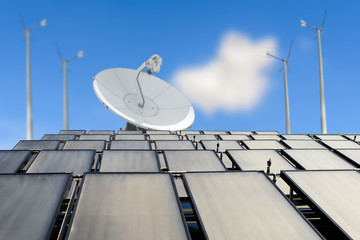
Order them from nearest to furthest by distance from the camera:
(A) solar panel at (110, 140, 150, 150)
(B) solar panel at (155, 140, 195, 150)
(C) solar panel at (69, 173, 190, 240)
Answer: (C) solar panel at (69, 173, 190, 240) < (A) solar panel at (110, 140, 150, 150) < (B) solar panel at (155, 140, 195, 150)

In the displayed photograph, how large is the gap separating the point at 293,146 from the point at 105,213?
8918 mm

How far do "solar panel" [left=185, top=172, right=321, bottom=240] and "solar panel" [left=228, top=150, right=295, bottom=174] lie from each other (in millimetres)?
2078

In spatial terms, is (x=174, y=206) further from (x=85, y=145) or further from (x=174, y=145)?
(x=85, y=145)

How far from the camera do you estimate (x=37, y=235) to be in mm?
2934

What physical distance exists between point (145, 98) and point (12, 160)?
23157 millimetres

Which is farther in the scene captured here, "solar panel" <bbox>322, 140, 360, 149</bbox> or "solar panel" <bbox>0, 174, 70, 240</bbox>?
"solar panel" <bbox>322, 140, 360, 149</bbox>

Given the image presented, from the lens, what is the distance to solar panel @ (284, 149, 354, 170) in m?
6.87

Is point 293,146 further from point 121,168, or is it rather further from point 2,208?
point 2,208

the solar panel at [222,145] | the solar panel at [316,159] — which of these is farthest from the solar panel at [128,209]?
the solar panel at [222,145]

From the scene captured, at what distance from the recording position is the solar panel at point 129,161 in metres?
5.96

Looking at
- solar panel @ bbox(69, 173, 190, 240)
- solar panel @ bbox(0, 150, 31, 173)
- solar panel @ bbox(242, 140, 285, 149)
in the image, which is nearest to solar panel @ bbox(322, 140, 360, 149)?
solar panel @ bbox(242, 140, 285, 149)

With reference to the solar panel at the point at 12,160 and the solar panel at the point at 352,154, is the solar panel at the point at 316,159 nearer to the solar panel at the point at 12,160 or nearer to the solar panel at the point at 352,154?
the solar panel at the point at 352,154

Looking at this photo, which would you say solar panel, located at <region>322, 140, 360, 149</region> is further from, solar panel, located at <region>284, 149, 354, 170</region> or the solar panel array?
the solar panel array

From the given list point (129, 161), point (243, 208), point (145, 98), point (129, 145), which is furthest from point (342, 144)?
point (145, 98)
